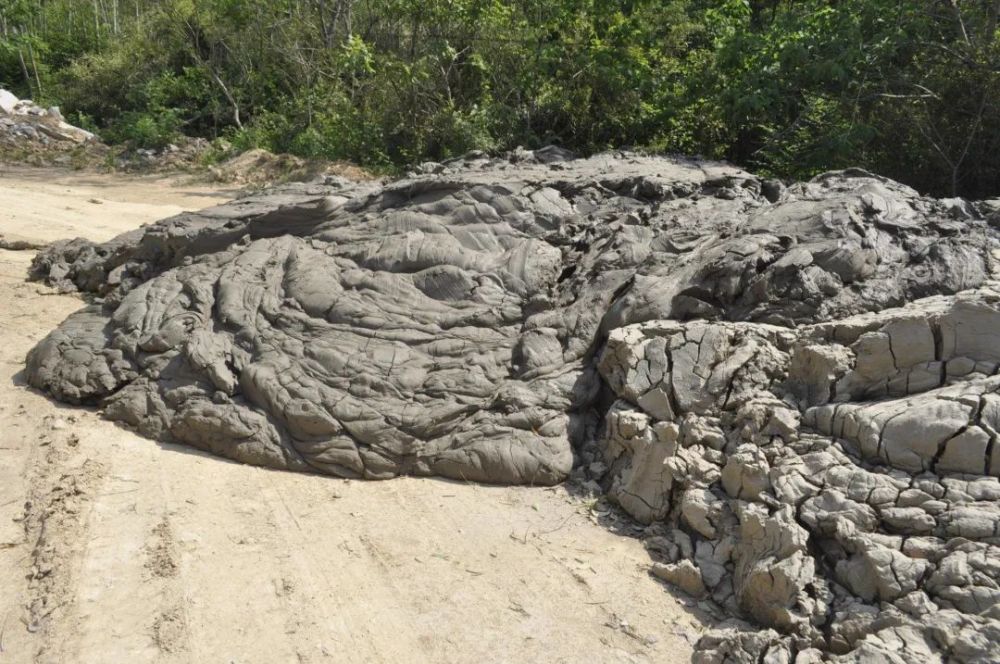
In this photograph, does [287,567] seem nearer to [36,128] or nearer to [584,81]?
[584,81]

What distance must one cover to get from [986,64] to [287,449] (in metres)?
6.80

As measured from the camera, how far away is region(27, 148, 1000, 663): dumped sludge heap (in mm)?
3320

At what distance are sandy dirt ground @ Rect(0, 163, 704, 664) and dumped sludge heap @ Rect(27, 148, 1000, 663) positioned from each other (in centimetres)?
24

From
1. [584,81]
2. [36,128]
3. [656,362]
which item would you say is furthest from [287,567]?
[36,128]

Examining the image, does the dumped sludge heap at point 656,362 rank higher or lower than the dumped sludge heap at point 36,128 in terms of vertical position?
lower

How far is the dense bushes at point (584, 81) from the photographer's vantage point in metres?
7.48

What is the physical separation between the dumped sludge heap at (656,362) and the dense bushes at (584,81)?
213 centimetres

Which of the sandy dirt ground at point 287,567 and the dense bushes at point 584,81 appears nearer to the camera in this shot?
the sandy dirt ground at point 287,567

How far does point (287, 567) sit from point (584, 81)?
7.99m

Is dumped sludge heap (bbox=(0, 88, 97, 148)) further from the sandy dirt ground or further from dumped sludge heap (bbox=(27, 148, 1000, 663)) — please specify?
the sandy dirt ground

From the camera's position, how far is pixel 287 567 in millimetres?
3797

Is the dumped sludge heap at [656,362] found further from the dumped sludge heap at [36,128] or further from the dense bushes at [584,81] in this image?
the dumped sludge heap at [36,128]

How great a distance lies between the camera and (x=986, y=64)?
7008mm

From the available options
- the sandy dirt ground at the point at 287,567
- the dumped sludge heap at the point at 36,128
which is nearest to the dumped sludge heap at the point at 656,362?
Answer: the sandy dirt ground at the point at 287,567
